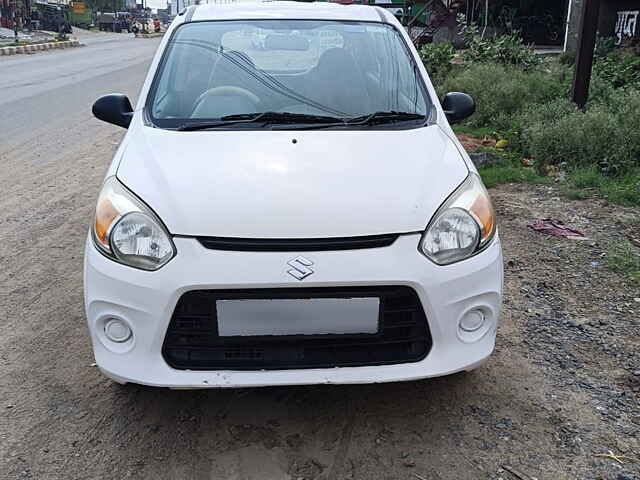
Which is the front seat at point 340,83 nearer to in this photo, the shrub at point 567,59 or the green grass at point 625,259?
the green grass at point 625,259

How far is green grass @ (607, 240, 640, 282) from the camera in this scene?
13.7 feet

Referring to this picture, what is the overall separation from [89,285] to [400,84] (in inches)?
77.8

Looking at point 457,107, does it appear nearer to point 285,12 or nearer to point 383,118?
point 383,118

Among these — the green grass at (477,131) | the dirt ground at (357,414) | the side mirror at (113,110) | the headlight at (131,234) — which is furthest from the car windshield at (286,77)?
the green grass at (477,131)

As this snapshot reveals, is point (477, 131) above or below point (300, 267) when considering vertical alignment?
below

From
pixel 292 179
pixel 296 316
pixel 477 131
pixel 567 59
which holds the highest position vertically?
pixel 292 179

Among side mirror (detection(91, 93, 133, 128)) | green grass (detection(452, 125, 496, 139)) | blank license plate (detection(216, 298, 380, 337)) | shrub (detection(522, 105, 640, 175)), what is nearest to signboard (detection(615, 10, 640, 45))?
green grass (detection(452, 125, 496, 139))

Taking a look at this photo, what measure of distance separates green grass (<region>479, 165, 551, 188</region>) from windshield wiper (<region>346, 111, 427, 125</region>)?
3003 mm

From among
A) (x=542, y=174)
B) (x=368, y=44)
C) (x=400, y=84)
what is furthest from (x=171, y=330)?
→ (x=542, y=174)

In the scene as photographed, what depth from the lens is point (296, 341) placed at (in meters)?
2.49

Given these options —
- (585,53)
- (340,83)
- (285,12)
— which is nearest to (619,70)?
(585,53)

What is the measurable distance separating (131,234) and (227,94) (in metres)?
1.24

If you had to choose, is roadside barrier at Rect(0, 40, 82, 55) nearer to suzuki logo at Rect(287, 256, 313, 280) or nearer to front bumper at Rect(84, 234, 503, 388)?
front bumper at Rect(84, 234, 503, 388)

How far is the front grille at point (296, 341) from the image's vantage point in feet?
7.97
